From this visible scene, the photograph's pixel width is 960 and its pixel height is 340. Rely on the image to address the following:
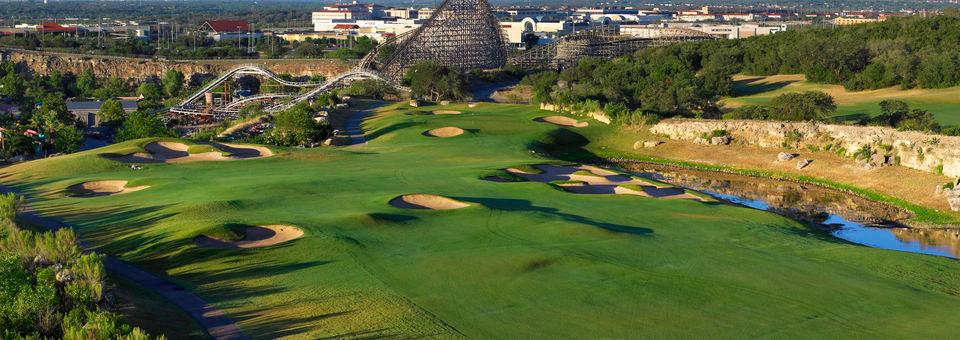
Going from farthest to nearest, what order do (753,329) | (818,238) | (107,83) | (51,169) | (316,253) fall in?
(107,83), (51,169), (818,238), (316,253), (753,329)

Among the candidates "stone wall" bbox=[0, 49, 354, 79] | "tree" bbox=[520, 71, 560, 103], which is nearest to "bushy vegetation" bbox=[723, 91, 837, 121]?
"tree" bbox=[520, 71, 560, 103]

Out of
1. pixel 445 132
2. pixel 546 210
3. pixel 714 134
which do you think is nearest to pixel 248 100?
pixel 445 132

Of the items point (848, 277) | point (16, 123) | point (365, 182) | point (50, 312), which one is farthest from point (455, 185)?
point (16, 123)

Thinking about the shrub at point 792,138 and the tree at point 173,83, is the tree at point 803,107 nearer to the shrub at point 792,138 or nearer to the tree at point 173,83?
the shrub at point 792,138

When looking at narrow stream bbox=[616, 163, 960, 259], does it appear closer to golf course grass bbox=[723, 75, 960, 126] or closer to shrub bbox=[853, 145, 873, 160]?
Answer: shrub bbox=[853, 145, 873, 160]

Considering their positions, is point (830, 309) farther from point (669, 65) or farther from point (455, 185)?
point (669, 65)

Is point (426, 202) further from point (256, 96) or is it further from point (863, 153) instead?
point (256, 96)
